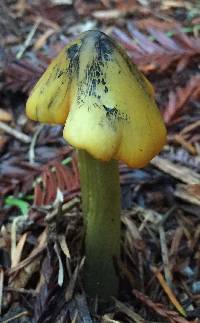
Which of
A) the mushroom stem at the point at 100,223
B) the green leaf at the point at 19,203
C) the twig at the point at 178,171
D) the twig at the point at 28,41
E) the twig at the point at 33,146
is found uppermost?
the twig at the point at 28,41

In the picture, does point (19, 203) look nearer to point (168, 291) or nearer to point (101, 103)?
point (168, 291)

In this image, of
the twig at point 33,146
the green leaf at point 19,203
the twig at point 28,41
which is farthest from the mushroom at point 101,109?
the twig at point 28,41

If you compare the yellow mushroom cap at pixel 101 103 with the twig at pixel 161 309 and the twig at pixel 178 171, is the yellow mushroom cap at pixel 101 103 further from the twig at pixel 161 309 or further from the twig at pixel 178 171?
the twig at pixel 178 171

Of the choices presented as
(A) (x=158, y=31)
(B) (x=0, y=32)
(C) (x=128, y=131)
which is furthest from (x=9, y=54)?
(C) (x=128, y=131)

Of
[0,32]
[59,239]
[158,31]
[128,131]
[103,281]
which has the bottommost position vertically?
[103,281]

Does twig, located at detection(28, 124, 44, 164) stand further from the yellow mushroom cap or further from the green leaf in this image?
the yellow mushroom cap

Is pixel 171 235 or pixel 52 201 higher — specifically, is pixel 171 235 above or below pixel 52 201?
below

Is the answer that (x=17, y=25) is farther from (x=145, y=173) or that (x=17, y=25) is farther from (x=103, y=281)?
(x=103, y=281)
